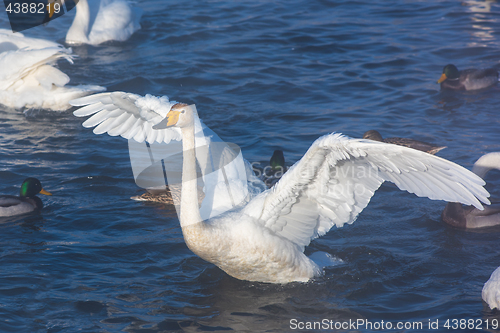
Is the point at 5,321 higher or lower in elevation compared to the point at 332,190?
lower

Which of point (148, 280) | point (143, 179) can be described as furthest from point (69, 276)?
point (143, 179)

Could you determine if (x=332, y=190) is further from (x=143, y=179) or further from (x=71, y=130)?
(x=71, y=130)

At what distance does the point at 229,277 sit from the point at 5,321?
223cm

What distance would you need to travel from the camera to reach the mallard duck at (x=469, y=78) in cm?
1075

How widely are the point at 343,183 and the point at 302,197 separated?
0.41 meters

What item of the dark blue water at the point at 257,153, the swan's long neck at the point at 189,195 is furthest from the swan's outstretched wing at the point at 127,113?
the swan's long neck at the point at 189,195

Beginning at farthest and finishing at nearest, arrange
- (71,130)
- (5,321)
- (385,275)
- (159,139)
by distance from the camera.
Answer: (71,130) < (159,139) < (385,275) < (5,321)

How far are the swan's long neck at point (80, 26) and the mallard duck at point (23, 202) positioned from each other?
7.07m

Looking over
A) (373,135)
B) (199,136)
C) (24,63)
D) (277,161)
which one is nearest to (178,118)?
(199,136)

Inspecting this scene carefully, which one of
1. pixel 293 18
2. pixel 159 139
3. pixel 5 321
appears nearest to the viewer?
pixel 5 321

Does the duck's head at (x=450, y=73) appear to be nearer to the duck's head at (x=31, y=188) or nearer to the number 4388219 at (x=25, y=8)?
the duck's head at (x=31, y=188)

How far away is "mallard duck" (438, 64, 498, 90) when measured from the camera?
35.3 feet

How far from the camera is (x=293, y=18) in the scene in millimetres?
15250

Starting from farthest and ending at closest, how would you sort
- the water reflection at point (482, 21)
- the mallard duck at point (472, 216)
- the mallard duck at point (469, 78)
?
the water reflection at point (482, 21)
the mallard duck at point (469, 78)
the mallard duck at point (472, 216)
